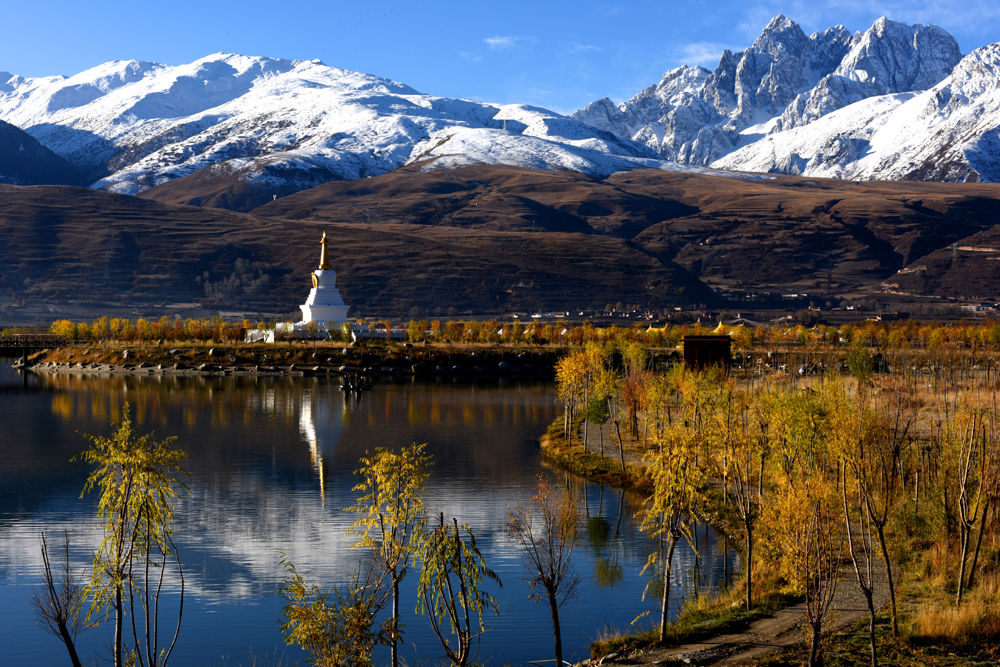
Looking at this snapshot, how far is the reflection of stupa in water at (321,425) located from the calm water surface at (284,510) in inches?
5.7

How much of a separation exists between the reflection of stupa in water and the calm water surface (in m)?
0.15

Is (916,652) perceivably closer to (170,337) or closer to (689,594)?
(689,594)

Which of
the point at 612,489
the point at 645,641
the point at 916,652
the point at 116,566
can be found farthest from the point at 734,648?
the point at 612,489

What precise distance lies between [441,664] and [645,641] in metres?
4.60

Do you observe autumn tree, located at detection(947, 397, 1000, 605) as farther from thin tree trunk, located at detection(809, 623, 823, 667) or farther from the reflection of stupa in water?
the reflection of stupa in water

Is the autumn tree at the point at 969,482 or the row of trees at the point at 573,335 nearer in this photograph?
the autumn tree at the point at 969,482

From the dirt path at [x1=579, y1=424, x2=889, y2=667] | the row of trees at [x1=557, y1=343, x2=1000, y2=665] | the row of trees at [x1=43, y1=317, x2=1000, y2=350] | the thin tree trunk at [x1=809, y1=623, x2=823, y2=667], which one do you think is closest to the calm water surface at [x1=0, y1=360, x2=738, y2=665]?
the row of trees at [x1=557, y1=343, x2=1000, y2=665]

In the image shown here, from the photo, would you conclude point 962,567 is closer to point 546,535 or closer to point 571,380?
point 546,535

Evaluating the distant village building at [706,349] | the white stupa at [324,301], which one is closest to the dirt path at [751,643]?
the distant village building at [706,349]

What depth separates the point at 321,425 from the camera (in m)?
64.2

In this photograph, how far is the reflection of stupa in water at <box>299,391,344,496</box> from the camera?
171 feet

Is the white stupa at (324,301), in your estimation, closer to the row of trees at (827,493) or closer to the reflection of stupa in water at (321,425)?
the reflection of stupa in water at (321,425)

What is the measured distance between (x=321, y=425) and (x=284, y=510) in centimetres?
2512

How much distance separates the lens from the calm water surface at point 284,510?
25.8 metres
